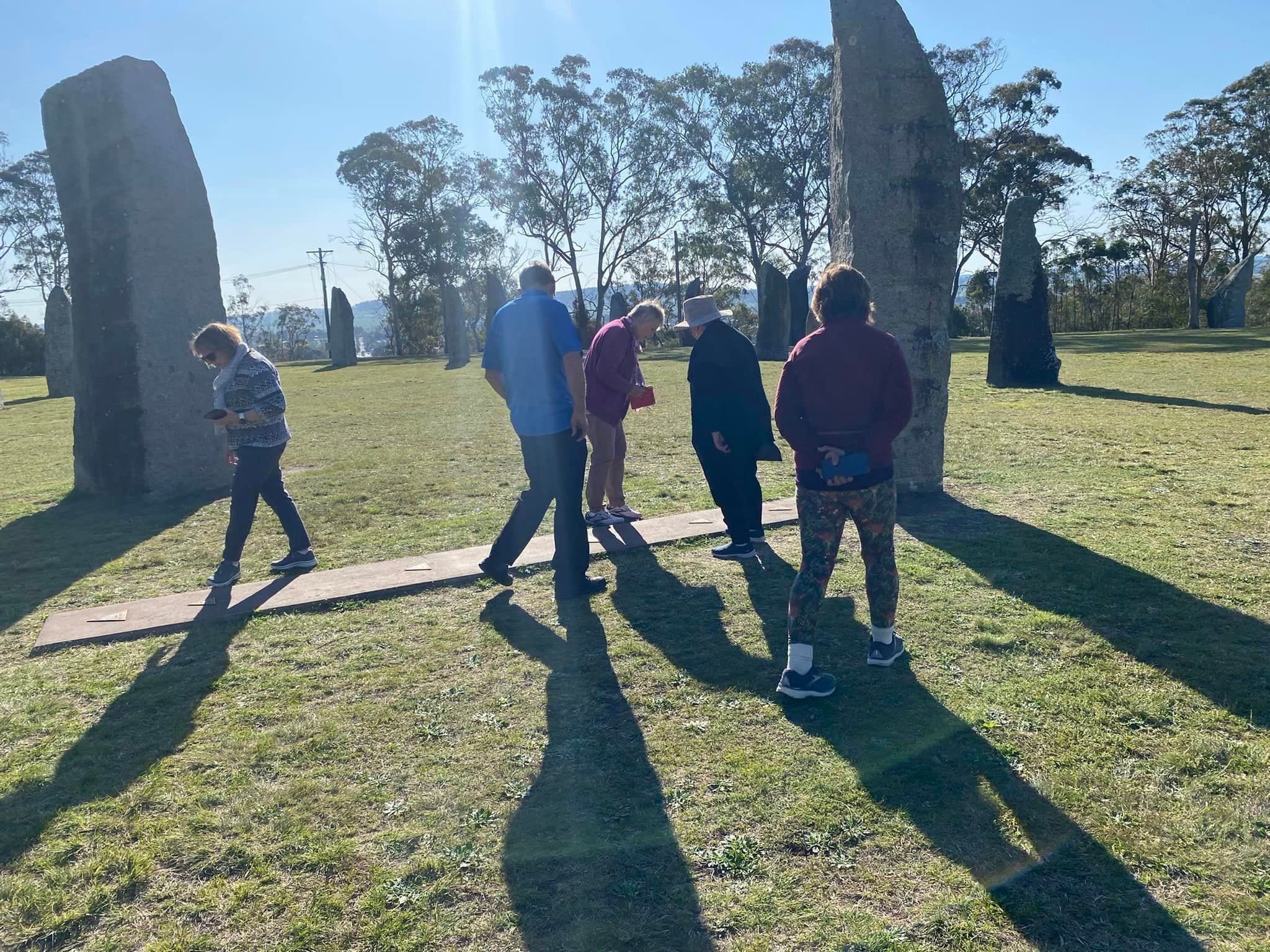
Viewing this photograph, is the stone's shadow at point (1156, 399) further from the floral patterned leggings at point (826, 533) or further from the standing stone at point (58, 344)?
the standing stone at point (58, 344)

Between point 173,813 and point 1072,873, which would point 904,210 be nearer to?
point 1072,873

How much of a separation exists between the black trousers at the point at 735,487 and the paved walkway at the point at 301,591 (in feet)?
1.79

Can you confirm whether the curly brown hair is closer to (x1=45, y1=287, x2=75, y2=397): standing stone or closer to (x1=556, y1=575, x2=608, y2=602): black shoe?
(x1=556, y1=575, x2=608, y2=602): black shoe

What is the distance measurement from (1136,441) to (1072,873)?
786cm

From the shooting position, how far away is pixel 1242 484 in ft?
23.1

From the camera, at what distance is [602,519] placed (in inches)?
265

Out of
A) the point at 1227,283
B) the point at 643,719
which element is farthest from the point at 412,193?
the point at 643,719

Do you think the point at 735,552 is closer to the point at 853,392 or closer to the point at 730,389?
the point at 730,389

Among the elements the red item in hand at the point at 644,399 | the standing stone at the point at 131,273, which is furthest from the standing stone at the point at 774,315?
the red item in hand at the point at 644,399

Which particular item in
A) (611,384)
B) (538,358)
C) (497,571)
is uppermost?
(538,358)

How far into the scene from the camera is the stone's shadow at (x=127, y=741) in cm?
303

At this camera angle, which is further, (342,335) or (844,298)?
(342,335)

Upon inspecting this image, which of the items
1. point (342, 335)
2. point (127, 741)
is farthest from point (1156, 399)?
point (342, 335)

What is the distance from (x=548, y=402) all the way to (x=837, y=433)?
1915 millimetres
